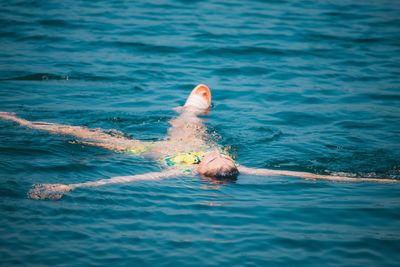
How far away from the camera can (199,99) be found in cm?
1054

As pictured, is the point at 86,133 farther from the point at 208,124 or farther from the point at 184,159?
the point at 208,124

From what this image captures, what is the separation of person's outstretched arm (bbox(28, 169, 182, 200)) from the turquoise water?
0.43ft

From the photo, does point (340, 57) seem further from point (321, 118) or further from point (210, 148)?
Result: point (210, 148)

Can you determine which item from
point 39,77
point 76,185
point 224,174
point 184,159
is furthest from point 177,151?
point 39,77

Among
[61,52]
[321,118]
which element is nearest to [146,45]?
Result: [61,52]

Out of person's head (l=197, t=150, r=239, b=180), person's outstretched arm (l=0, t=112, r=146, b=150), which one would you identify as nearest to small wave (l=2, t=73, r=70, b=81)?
person's outstretched arm (l=0, t=112, r=146, b=150)

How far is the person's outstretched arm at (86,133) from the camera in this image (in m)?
8.52

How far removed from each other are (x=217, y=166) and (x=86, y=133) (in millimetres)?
2796

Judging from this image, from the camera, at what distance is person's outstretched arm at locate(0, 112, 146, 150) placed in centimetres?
852

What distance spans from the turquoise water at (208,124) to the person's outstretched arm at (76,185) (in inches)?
5.2

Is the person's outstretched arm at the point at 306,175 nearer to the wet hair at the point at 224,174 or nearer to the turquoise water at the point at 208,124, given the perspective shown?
the turquoise water at the point at 208,124

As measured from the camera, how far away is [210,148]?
8570 millimetres

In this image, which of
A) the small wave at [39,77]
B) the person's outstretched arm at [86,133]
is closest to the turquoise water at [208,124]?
the small wave at [39,77]

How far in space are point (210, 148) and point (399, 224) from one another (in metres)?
3.37
